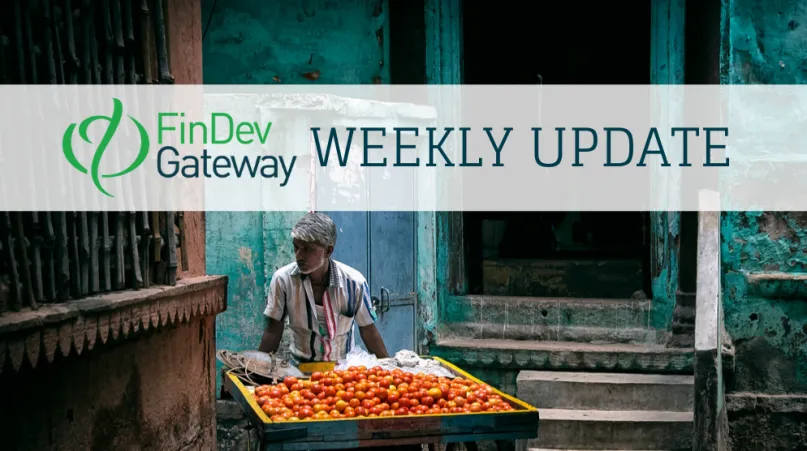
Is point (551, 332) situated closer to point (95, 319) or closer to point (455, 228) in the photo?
point (455, 228)

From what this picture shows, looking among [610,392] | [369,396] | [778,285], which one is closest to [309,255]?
[369,396]

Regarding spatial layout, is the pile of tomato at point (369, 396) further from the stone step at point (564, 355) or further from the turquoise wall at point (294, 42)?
the turquoise wall at point (294, 42)

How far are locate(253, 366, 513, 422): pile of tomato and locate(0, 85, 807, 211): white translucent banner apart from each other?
1023mm

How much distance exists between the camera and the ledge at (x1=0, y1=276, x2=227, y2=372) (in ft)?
9.22

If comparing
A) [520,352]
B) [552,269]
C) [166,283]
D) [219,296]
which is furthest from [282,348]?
[552,269]

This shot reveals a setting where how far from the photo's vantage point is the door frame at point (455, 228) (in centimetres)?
765

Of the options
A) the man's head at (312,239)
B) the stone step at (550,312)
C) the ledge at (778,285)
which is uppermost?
the man's head at (312,239)

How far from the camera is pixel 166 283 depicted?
13.3 feet

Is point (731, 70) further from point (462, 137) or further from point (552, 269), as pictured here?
point (552, 269)

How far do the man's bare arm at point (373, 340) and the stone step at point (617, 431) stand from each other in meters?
1.64

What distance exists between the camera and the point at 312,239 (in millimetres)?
5129

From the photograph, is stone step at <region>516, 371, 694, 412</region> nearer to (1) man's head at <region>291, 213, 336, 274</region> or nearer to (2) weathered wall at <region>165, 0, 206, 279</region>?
(1) man's head at <region>291, 213, 336, 274</region>

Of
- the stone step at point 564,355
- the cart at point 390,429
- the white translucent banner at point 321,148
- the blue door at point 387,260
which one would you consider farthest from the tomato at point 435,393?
the stone step at point 564,355

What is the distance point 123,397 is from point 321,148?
3.52 metres
